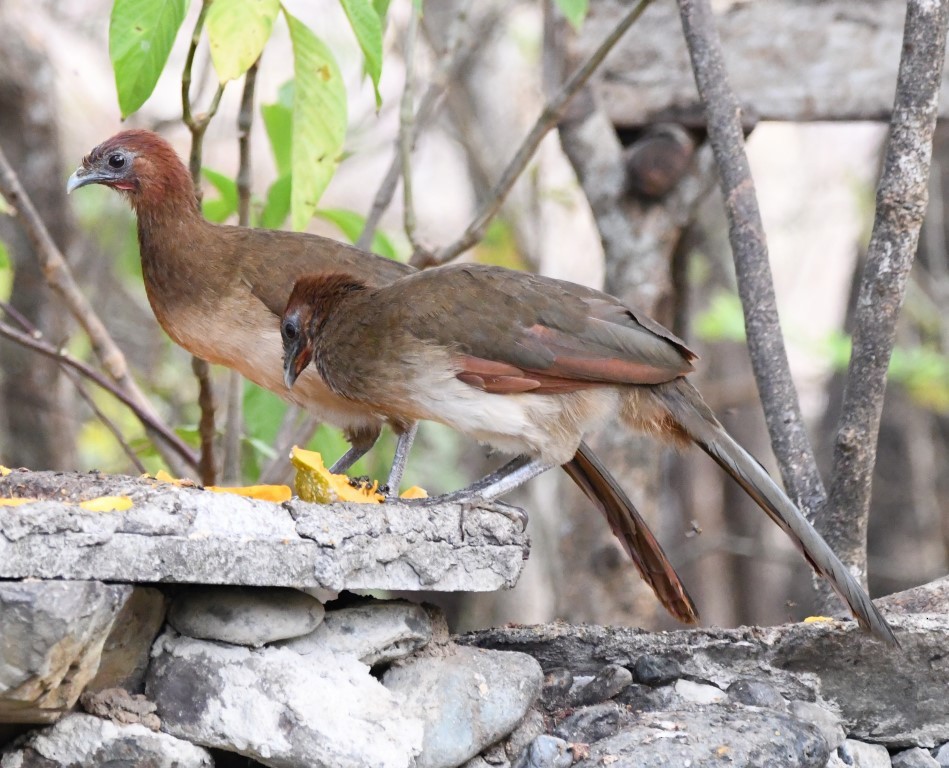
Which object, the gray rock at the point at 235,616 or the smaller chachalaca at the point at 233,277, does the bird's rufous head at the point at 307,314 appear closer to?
the smaller chachalaca at the point at 233,277

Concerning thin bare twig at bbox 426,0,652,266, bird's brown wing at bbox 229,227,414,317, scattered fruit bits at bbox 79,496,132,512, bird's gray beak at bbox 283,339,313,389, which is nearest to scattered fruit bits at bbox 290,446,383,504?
bird's gray beak at bbox 283,339,313,389

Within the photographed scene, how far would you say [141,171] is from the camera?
4.04m

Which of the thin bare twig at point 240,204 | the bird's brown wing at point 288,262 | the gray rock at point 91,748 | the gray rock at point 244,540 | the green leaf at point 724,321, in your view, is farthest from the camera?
the green leaf at point 724,321

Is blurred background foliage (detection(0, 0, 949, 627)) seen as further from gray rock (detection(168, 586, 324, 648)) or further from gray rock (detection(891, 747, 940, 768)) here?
gray rock (detection(168, 586, 324, 648))

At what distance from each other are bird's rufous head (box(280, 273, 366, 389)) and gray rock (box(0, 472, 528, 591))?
67 centimetres

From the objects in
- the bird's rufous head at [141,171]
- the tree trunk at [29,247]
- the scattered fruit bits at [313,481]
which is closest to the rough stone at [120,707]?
the scattered fruit bits at [313,481]

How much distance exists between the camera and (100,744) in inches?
94.0

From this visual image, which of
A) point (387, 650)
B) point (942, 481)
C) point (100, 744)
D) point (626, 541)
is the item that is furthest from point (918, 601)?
point (942, 481)

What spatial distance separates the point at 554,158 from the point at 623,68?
6223 millimetres

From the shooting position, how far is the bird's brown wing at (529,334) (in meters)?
3.22

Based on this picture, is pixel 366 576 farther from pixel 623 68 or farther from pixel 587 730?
pixel 623 68

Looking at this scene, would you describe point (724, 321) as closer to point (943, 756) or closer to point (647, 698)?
point (943, 756)

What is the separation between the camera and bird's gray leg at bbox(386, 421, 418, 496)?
11.9 feet

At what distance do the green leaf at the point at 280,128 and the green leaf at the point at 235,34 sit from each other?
4.98ft
